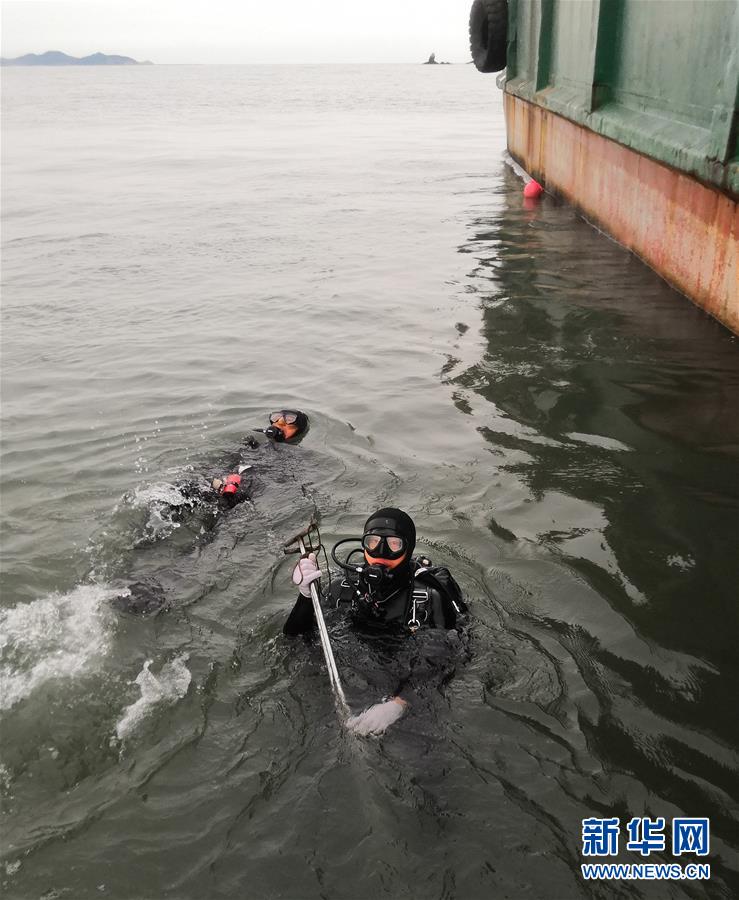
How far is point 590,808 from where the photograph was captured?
4016 millimetres

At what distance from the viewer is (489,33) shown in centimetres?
2125

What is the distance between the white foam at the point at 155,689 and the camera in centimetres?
471

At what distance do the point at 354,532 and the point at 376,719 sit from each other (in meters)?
2.51

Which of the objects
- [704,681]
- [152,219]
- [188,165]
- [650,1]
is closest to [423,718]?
[704,681]

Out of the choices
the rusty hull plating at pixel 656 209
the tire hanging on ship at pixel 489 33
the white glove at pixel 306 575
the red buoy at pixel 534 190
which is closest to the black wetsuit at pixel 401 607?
the white glove at pixel 306 575

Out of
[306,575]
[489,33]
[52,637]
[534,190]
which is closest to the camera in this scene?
[306,575]

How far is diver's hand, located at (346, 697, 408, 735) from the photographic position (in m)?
4.43

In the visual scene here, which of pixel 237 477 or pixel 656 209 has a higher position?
pixel 656 209

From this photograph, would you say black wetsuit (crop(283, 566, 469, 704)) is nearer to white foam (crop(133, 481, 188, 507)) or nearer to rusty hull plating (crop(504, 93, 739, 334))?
white foam (crop(133, 481, 188, 507))

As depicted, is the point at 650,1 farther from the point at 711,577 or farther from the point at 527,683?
the point at 527,683

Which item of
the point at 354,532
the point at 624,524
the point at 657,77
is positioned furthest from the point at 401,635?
the point at 657,77

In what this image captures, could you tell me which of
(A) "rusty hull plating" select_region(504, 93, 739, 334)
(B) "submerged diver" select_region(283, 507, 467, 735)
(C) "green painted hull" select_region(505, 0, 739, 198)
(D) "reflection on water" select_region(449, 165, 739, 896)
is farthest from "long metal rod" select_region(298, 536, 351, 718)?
(A) "rusty hull plating" select_region(504, 93, 739, 334)

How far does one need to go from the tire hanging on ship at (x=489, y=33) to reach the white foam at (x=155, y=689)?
2066 cm

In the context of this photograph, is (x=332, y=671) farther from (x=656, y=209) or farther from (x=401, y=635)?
(x=656, y=209)
